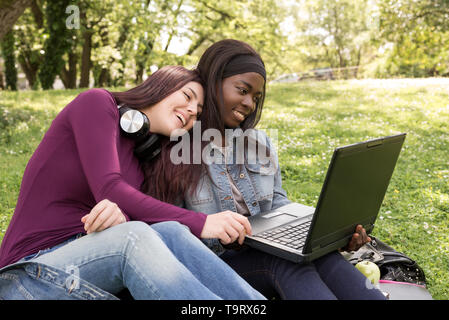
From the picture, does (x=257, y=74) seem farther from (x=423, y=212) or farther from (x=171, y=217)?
(x=423, y=212)

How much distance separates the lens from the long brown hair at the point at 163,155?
92.7 inches

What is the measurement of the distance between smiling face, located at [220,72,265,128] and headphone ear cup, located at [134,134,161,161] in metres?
0.44

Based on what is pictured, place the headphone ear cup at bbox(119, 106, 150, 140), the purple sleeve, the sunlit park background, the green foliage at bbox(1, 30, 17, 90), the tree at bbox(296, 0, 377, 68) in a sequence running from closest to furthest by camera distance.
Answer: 1. the purple sleeve
2. the headphone ear cup at bbox(119, 106, 150, 140)
3. the sunlit park background
4. the green foliage at bbox(1, 30, 17, 90)
5. the tree at bbox(296, 0, 377, 68)

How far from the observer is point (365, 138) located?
6.99 m

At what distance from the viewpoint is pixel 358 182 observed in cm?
194

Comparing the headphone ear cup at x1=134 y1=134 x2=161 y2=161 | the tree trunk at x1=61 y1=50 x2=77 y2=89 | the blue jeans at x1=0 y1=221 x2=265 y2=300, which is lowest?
the tree trunk at x1=61 y1=50 x2=77 y2=89

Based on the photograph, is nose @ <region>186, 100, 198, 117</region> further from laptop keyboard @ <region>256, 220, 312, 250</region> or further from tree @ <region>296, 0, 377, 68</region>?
tree @ <region>296, 0, 377, 68</region>

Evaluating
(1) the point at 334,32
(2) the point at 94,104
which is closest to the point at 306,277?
(2) the point at 94,104

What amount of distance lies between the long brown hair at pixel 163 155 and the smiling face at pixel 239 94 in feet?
0.66

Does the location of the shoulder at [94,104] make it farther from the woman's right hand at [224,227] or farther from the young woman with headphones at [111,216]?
the woman's right hand at [224,227]

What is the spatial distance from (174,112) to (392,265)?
1615 mm

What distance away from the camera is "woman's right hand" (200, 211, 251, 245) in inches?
77.6

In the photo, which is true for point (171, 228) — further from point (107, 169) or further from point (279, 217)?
point (279, 217)

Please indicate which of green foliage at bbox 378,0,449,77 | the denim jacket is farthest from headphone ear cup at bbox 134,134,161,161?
green foliage at bbox 378,0,449,77
